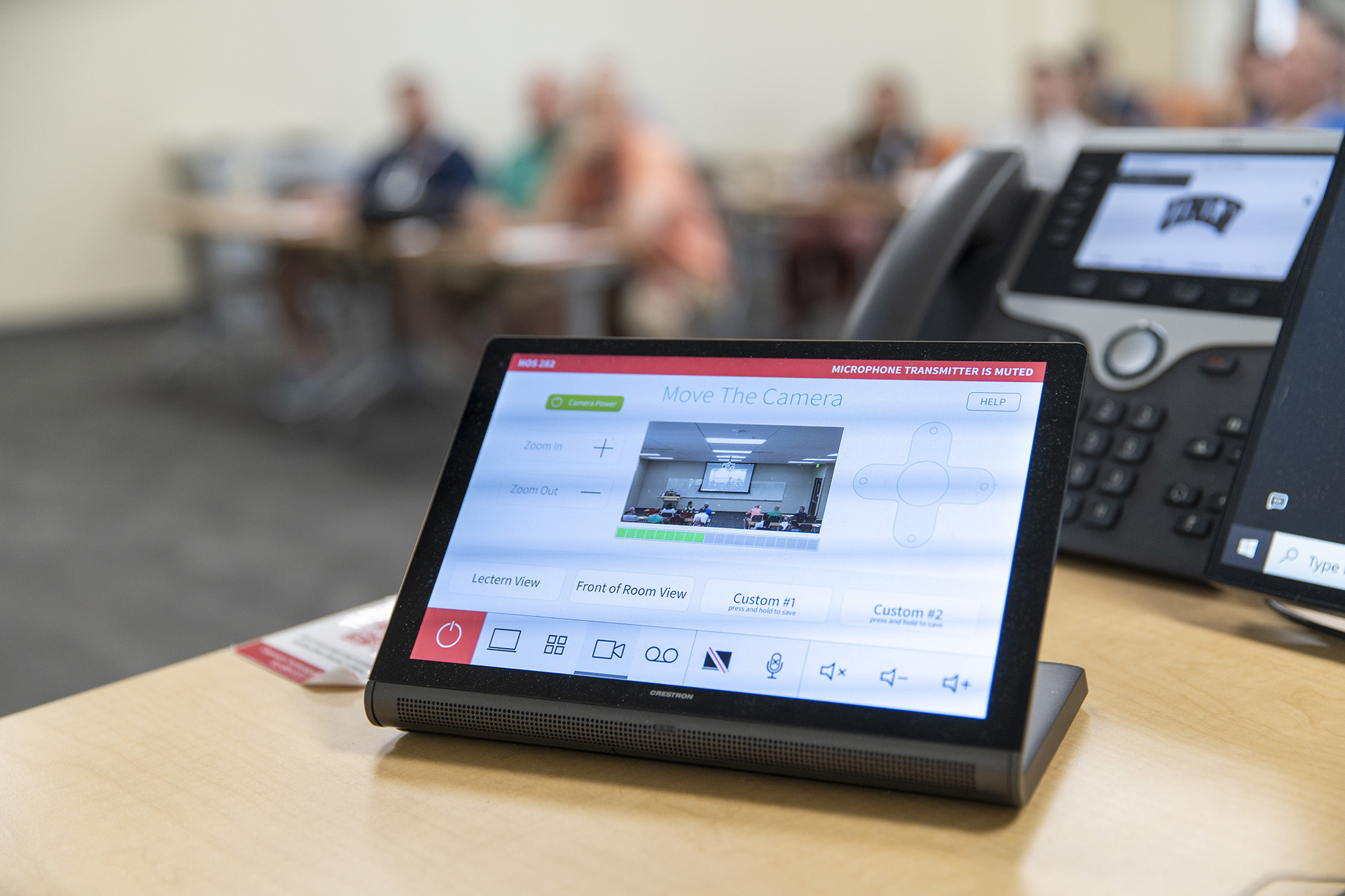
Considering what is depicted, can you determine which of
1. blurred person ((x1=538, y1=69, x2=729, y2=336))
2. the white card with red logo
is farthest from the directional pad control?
blurred person ((x1=538, y1=69, x2=729, y2=336))

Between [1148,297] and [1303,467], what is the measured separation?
0.16 metres

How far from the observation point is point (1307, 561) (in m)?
0.52

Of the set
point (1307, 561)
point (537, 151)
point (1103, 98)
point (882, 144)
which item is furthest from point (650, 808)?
point (1103, 98)

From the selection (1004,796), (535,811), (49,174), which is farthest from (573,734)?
(49,174)

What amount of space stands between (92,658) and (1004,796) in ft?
7.49

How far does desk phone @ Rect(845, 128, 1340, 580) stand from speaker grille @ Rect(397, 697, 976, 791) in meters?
0.27

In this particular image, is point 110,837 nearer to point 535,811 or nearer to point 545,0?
point 535,811

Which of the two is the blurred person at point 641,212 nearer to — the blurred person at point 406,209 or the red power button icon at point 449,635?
the blurred person at point 406,209

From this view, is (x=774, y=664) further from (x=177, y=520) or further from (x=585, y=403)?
(x=177, y=520)

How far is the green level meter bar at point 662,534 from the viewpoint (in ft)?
1.60

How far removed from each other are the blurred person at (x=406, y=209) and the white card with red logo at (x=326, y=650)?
326cm

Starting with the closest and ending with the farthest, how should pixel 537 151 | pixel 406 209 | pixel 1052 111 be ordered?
pixel 406 209 → pixel 1052 111 → pixel 537 151

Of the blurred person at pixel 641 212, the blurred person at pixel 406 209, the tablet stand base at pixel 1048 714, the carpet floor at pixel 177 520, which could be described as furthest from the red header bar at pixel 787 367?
the blurred person at pixel 406 209

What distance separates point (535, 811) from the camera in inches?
17.4
